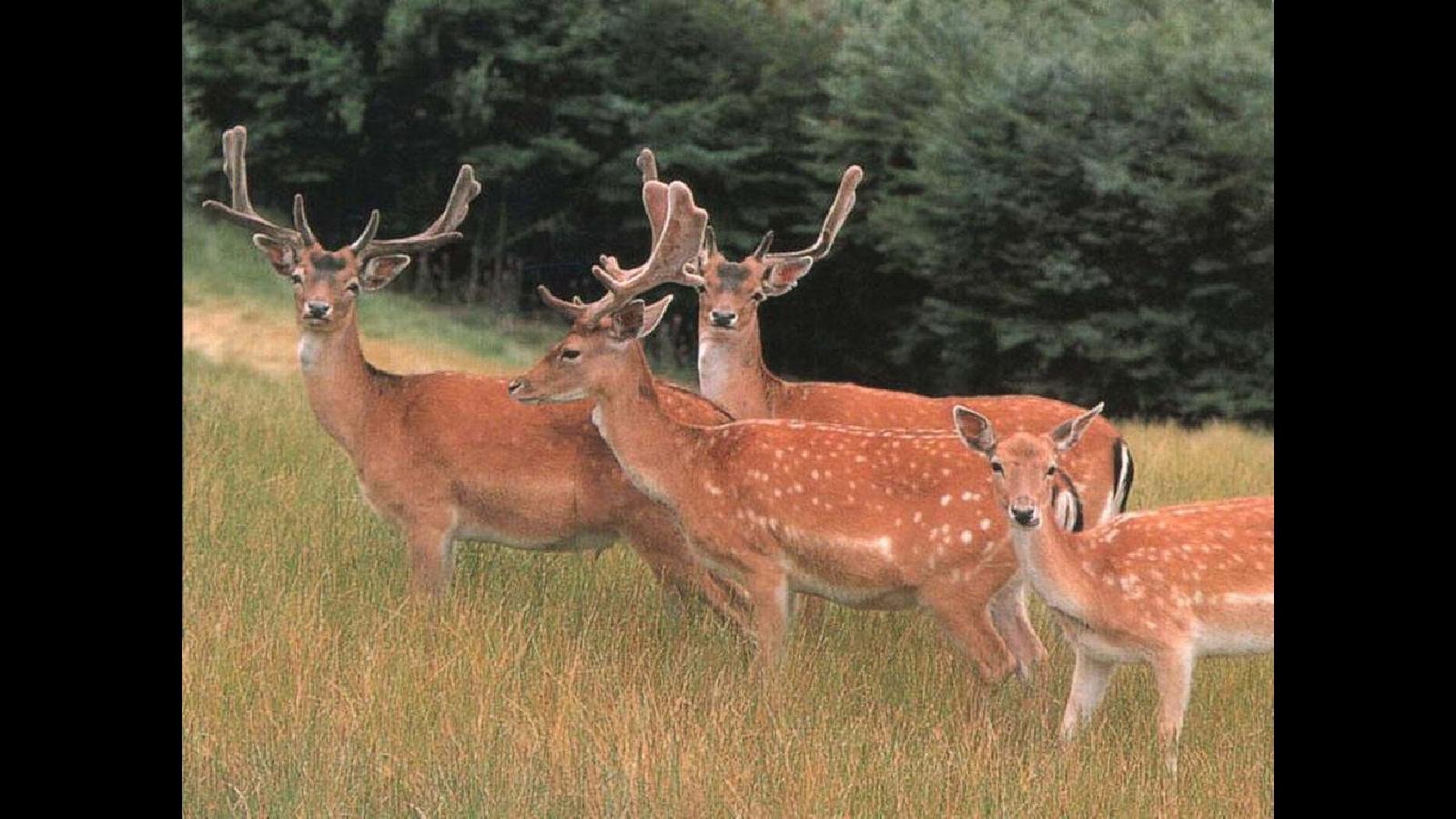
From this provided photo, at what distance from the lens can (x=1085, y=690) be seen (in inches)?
182

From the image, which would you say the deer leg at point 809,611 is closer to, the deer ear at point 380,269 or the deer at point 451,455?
the deer at point 451,455

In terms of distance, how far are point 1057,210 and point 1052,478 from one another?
8456mm

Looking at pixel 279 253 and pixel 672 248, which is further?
pixel 279 253

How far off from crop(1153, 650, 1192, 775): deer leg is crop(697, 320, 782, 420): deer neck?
2.38 meters

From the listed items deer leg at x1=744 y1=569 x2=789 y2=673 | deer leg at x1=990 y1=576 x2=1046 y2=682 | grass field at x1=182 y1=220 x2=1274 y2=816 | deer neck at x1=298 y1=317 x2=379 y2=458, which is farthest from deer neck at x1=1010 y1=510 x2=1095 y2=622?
deer neck at x1=298 y1=317 x2=379 y2=458

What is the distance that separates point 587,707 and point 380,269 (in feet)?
5.78

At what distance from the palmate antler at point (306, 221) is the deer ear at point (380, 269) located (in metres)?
0.04

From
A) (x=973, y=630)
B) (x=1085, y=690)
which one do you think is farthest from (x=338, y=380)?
(x=1085, y=690)

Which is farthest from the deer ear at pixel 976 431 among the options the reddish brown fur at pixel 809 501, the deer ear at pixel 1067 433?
the reddish brown fur at pixel 809 501

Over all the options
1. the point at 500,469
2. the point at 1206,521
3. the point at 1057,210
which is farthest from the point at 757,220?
the point at 1206,521

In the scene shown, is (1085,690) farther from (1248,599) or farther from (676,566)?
(676,566)

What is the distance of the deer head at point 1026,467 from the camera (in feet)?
14.3
